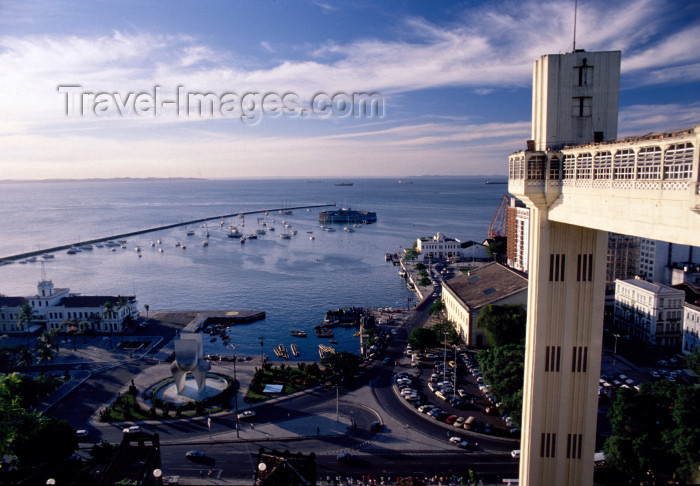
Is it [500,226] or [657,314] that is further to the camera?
[500,226]

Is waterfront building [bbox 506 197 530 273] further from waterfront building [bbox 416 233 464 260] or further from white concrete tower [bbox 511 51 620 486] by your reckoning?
white concrete tower [bbox 511 51 620 486]

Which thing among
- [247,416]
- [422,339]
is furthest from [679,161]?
[422,339]

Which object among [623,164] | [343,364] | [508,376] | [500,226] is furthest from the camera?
[500,226]

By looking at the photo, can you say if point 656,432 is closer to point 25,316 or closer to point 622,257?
point 622,257

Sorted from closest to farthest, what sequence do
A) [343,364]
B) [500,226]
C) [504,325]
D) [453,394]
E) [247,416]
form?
[247,416] → [453,394] → [343,364] → [504,325] → [500,226]

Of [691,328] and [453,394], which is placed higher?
[691,328]

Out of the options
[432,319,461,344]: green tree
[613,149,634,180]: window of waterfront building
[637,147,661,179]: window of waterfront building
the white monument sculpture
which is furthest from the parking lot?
[637,147,661,179]: window of waterfront building

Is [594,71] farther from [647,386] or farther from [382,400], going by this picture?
[382,400]
